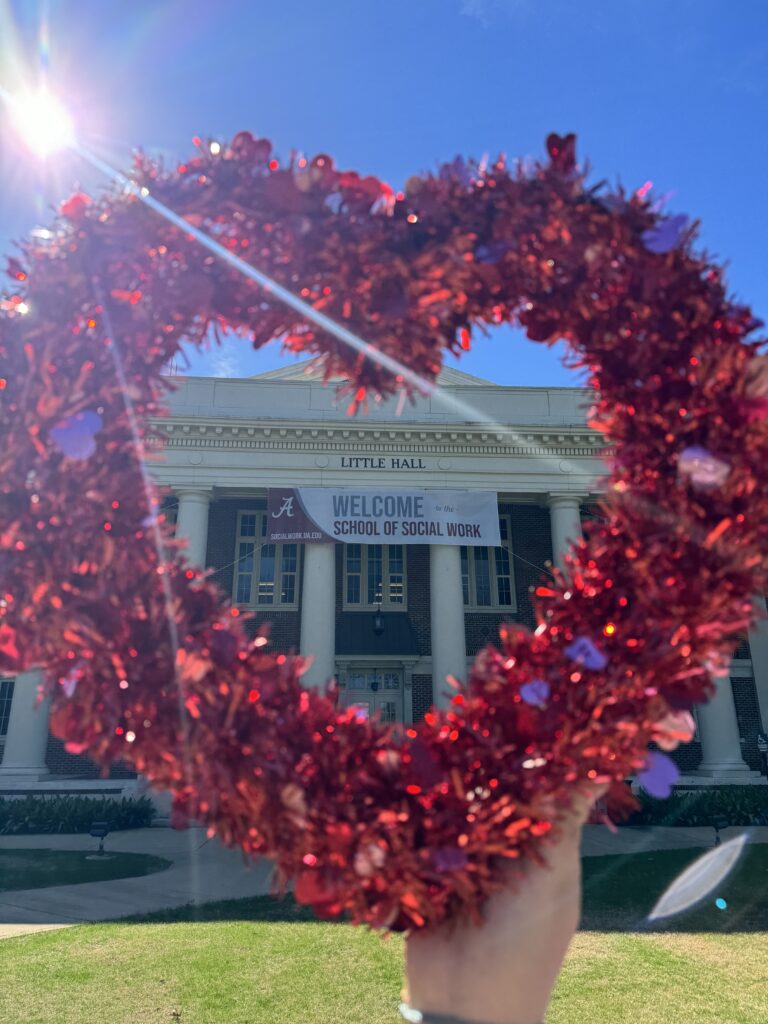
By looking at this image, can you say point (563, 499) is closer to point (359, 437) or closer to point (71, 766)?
point (359, 437)

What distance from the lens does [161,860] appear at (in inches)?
511

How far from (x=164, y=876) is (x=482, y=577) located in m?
14.1

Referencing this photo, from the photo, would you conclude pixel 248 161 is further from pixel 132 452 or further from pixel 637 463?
pixel 637 463

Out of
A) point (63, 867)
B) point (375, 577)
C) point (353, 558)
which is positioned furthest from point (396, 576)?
point (63, 867)

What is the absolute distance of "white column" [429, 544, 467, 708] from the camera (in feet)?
64.7

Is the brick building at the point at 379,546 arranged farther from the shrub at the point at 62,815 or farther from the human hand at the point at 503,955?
the human hand at the point at 503,955

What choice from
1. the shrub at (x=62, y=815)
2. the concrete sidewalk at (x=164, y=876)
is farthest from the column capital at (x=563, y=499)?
the shrub at (x=62, y=815)

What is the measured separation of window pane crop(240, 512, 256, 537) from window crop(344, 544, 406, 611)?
3018 millimetres

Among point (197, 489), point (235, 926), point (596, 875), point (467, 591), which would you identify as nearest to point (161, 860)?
point (235, 926)

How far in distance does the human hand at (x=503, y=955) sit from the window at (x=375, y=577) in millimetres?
21079

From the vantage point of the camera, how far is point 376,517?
19516mm

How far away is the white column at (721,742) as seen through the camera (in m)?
19.8

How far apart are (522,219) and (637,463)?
74cm

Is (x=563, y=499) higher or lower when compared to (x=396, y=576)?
higher
